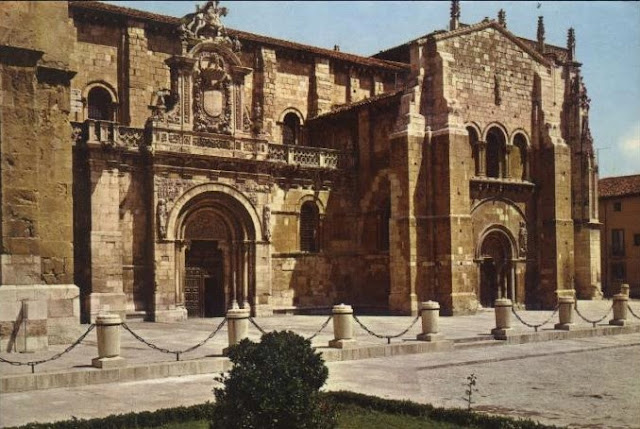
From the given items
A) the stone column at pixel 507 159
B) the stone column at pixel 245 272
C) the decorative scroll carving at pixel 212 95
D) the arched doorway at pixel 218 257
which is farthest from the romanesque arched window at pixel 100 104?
the stone column at pixel 507 159

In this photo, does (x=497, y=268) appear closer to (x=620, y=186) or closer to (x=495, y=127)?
(x=495, y=127)

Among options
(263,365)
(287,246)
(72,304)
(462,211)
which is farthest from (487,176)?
(263,365)

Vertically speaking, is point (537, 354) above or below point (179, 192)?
below

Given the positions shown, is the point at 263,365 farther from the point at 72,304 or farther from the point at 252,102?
the point at 252,102

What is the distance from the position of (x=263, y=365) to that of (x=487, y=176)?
25011mm

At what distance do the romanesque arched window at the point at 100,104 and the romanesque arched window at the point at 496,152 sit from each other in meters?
15.1

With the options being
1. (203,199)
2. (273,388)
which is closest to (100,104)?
(203,199)

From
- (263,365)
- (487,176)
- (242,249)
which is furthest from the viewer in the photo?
(487,176)

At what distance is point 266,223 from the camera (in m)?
29.1

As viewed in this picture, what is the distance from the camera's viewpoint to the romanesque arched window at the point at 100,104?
95.9 ft

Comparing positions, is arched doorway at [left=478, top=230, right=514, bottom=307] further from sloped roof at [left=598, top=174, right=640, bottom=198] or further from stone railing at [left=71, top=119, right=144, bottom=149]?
sloped roof at [left=598, top=174, right=640, bottom=198]

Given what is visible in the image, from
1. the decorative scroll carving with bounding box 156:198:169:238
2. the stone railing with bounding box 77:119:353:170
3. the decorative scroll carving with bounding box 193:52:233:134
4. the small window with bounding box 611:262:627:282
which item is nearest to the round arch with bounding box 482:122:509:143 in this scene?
the stone railing with bounding box 77:119:353:170

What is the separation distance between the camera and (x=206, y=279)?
95.4ft

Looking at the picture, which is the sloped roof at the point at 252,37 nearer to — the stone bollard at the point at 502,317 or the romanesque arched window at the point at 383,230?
the romanesque arched window at the point at 383,230
